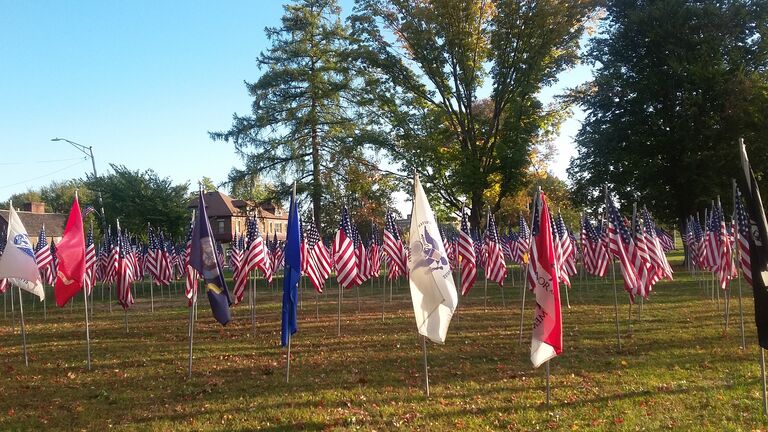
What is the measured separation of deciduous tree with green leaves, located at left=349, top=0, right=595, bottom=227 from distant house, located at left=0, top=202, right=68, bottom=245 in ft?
178

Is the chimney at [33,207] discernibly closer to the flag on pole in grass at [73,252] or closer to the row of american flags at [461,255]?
the row of american flags at [461,255]

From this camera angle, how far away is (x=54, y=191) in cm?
10388

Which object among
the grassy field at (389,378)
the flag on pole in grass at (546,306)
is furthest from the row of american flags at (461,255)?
the flag on pole in grass at (546,306)

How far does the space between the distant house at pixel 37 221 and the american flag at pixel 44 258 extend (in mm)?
51605

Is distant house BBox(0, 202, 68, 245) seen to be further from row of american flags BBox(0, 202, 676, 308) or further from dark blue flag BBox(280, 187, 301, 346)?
dark blue flag BBox(280, 187, 301, 346)

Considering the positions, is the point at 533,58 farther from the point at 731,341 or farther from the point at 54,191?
the point at 54,191

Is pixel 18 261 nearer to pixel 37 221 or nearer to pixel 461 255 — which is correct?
pixel 461 255

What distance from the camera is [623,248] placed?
12.4 metres

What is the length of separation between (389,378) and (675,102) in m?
29.8

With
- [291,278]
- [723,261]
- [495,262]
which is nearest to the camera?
[291,278]

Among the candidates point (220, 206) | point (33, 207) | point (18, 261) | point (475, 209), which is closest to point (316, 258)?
point (18, 261)

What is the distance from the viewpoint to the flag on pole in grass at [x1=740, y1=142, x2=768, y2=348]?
23.6 ft

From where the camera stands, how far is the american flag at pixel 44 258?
1880 cm

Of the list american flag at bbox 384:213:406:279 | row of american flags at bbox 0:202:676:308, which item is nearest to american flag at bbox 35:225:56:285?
row of american flags at bbox 0:202:676:308
